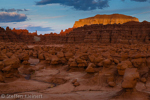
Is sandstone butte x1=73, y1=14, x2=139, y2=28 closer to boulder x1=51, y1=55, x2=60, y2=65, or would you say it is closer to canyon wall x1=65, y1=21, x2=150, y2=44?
canyon wall x1=65, y1=21, x2=150, y2=44

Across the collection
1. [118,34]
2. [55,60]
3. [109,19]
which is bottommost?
[55,60]

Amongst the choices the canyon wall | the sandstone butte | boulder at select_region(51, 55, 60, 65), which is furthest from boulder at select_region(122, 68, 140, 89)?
the sandstone butte

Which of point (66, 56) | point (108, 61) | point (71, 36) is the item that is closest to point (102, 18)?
point (71, 36)

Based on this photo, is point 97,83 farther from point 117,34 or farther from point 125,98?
point 117,34

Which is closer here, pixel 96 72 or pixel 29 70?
pixel 96 72

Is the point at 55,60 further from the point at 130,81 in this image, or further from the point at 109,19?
the point at 109,19

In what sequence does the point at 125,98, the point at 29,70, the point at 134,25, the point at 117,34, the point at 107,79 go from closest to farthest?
the point at 125,98, the point at 107,79, the point at 29,70, the point at 117,34, the point at 134,25

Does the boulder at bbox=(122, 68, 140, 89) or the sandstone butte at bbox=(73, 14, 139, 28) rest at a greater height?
the sandstone butte at bbox=(73, 14, 139, 28)

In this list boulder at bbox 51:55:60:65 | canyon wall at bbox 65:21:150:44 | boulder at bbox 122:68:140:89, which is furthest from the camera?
canyon wall at bbox 65:21:150:44

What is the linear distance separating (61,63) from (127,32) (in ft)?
83.1

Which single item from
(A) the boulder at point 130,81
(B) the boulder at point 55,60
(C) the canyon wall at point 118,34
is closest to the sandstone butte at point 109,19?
(C) the canyon wall at point 118,34

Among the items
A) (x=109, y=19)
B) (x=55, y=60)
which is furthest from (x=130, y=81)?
(x=109, y=19)

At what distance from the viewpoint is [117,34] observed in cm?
3438

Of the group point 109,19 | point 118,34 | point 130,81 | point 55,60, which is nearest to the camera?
point 130,81
